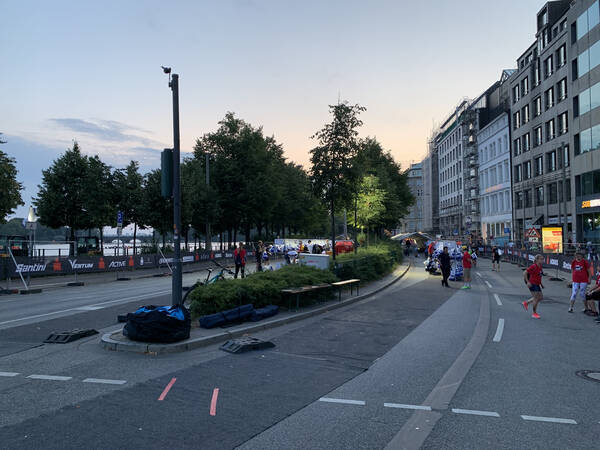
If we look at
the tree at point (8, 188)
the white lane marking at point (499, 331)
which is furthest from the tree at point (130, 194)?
the white lane marking at point (499, 331)

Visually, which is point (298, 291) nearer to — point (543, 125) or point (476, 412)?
point (476, 412)

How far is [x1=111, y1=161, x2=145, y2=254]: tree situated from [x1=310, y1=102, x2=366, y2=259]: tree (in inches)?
888

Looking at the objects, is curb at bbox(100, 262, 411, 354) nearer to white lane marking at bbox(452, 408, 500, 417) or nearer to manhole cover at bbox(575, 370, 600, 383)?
white lane marking at bbox(452, 408, 500, 417)

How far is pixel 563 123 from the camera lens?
Answer: 44469mm

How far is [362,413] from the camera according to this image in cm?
513

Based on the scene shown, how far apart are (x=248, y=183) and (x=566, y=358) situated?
4131 cm

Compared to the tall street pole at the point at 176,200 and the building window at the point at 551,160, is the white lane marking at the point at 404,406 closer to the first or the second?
the tall street pole at the point at 176,200

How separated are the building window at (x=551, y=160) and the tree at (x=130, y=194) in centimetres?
4024

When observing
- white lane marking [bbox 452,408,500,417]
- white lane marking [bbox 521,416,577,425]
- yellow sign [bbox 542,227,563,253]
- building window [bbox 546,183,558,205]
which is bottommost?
white lane marking [bbox 521,416,577,425]

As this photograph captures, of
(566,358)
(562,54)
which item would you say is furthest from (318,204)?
(562,54)

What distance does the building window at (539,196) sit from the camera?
50.4 m

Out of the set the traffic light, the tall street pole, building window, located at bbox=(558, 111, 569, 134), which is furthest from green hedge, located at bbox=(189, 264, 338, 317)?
building window, located at bbox=(558, 111, 569, 134)

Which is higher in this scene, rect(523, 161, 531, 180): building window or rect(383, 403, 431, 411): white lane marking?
rect(523, 161, 531, 180): building window

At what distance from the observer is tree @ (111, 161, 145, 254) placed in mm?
38656
